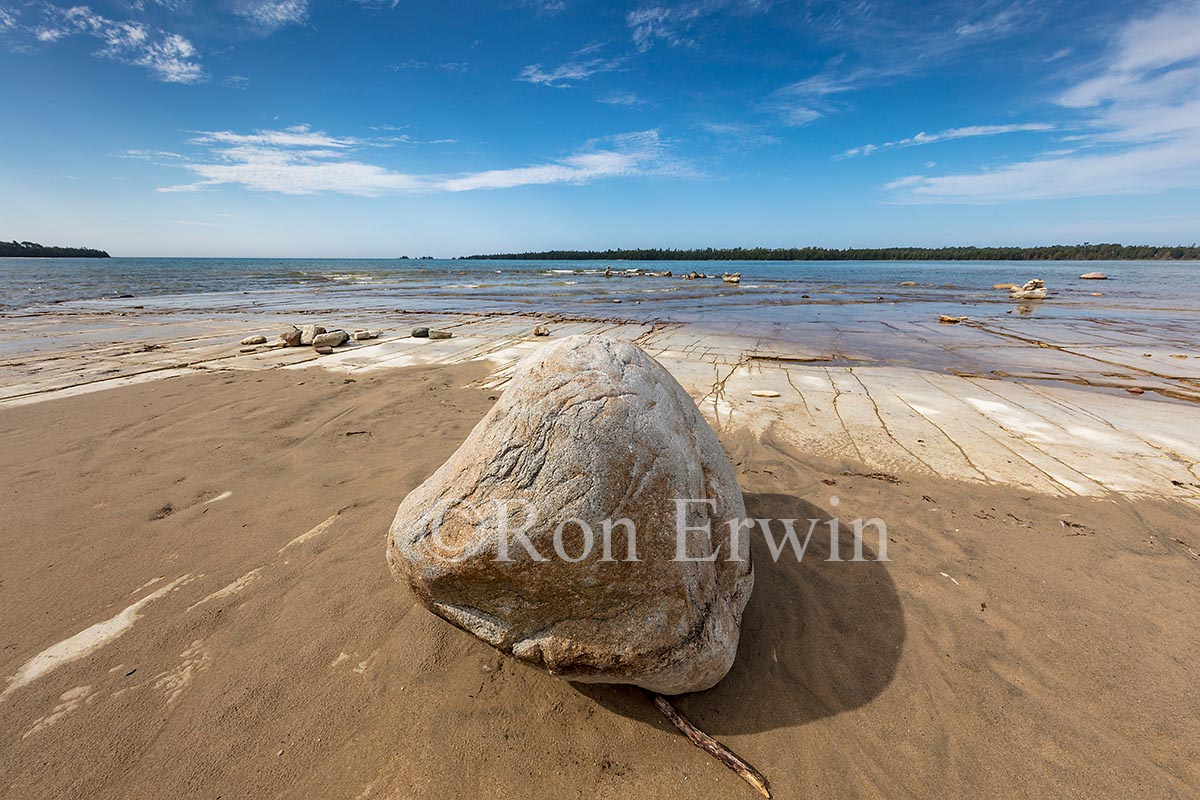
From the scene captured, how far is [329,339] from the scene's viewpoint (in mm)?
10609

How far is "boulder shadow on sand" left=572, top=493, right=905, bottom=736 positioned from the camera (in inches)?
93.5

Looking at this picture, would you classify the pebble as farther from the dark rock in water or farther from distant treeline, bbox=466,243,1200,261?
distant treeline, bbox=466,243,1200,261

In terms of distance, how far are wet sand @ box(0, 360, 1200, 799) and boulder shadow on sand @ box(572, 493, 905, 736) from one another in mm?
15

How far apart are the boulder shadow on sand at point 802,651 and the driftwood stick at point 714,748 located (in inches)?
2.4

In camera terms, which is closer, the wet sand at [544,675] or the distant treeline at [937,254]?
the wet sand at [544,675]

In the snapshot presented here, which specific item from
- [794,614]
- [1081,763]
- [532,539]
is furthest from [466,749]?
[1081,763]

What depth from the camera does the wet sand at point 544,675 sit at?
2.08 meters

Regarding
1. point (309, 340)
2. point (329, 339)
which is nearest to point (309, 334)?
point (309, 340)

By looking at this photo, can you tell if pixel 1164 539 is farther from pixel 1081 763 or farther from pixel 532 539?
pixel 532 539

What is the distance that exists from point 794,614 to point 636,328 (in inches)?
477

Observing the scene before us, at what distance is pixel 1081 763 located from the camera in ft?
6.91

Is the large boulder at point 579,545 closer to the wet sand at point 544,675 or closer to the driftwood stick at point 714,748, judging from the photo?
the driftwood stick at point 714,748

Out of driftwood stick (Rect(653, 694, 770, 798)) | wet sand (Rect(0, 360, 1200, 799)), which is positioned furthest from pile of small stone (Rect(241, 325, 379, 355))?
driftwood stick (Rect(653, 694, 770, 798))

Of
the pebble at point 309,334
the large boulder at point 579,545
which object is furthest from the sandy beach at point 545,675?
the pebble at point 309,334
